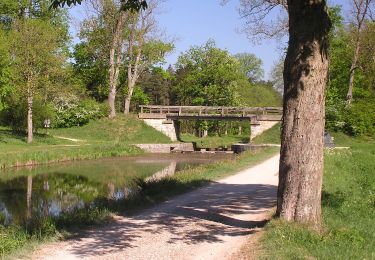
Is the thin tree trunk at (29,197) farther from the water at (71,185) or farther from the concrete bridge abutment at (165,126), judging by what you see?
the concrete bridge abutment at (165,126)

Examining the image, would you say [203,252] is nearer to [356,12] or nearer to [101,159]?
[101,159]

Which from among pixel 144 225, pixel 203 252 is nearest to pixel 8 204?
pixel 144 225

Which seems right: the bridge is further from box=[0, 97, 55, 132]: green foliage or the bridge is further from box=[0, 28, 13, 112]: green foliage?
box=[0, 28, 13, 112]: green foliage

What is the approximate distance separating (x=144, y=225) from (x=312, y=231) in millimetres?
3561

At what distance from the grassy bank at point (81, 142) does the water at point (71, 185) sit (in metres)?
1.20

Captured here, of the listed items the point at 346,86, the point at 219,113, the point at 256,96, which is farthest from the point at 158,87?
the point at 346,86

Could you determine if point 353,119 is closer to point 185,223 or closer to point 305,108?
point 185,223

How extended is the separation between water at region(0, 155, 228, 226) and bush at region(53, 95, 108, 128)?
13484 mm

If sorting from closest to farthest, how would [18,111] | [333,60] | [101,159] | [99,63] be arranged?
1. [101,159]
2. [18,111]
3. [333,60]
4. [99,63]

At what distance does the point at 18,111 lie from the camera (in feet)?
129

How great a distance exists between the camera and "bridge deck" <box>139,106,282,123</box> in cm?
4455

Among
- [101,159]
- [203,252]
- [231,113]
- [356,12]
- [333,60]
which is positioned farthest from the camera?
[333,60]

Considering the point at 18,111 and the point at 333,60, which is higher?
the point at 333,60

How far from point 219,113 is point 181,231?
37.7 metres
